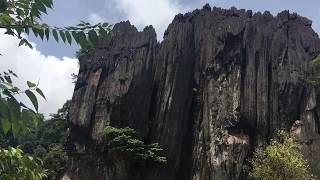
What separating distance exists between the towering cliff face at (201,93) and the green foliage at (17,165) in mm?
24188

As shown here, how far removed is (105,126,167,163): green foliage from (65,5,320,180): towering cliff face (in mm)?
633

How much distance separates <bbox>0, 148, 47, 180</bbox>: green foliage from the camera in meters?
2.21

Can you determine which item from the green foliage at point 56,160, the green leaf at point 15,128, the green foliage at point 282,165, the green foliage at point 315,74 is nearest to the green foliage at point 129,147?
the green foliage at point 282,165

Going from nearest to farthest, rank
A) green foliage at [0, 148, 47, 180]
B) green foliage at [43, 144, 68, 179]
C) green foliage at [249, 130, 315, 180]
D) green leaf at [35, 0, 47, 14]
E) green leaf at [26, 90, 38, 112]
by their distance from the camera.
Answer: green leaf at [26, 90, 38, 112], green foliage at [0, 148, 47, 180], green leaf at [35, 0, 47, 14], green foliage at [249, 130, 315, 180], green foliage at [43, 144, 68, 179]

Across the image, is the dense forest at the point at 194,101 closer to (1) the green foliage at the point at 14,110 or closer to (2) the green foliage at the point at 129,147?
(2) the green foliage at the point at 129,147

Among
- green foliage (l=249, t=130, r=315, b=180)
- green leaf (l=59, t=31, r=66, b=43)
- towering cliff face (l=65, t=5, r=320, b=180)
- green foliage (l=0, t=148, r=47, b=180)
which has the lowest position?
green foliage (l=0, t=148, r=47, b=180)

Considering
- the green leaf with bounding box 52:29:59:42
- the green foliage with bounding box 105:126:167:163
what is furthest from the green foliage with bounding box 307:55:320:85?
the green leaf with bounding box 52:29:59:42

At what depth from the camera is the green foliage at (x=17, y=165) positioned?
221 centimetres

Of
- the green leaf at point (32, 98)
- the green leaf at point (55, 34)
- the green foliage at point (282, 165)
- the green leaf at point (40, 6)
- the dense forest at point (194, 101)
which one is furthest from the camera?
the dense forest at point (194, 101)

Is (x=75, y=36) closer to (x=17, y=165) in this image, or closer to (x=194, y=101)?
(x=17, y=165)

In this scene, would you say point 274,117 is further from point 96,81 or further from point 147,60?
point 96,81

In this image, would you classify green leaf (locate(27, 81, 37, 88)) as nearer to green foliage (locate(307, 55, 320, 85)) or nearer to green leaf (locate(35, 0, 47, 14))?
green leaf (locate(35, 0, 47, 14))

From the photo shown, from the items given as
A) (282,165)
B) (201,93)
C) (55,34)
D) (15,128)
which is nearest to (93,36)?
(55,34)

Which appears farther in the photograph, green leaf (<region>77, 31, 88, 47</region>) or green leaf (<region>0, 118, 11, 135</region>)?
green leaf (<region>77, 31, 88, 47</region>)
